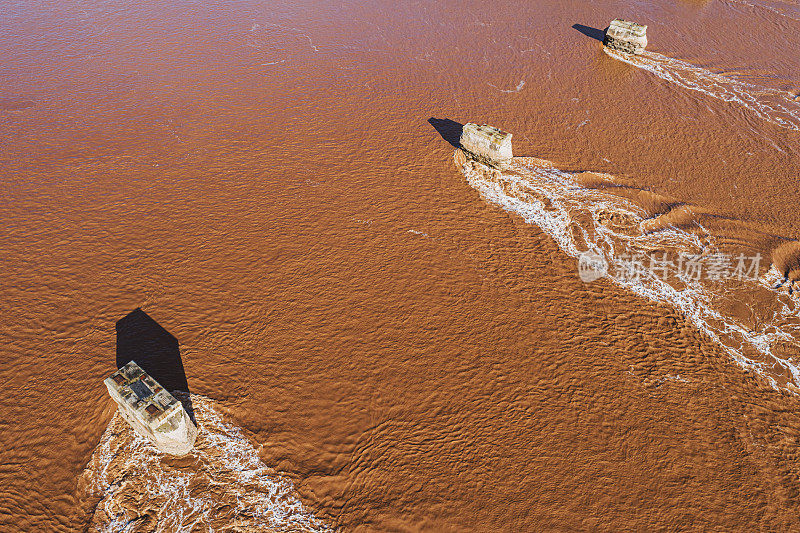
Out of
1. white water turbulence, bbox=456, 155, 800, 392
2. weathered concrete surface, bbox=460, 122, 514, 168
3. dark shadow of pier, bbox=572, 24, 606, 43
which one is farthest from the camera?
dark shadow of pier, bbox=572, 24, 606, 43

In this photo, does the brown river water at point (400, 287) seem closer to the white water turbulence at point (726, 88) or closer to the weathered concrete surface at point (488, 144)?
the white water turbulence at point (726, 88)

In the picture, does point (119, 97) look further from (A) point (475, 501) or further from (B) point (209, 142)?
(A) point (475, 501)

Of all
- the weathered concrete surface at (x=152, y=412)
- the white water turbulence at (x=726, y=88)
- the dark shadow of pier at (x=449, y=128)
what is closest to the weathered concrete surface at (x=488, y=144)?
the dark shadow of pier at (x=449, y=128)

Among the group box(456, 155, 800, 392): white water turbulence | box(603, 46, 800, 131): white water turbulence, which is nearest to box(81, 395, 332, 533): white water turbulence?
box(456, 155, 800, 392): white water turbulence

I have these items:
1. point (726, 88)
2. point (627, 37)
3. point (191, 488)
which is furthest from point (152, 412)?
point (726, 88)

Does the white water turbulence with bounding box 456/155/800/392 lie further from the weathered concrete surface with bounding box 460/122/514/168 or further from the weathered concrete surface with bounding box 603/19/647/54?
the weathered concrete surface with bounding box 603/19/647/54

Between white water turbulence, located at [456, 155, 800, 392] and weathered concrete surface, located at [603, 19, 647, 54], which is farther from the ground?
weathered concrete surface, located at [603, 19, 647, 54]

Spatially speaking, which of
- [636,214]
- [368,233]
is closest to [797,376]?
[636,214]
